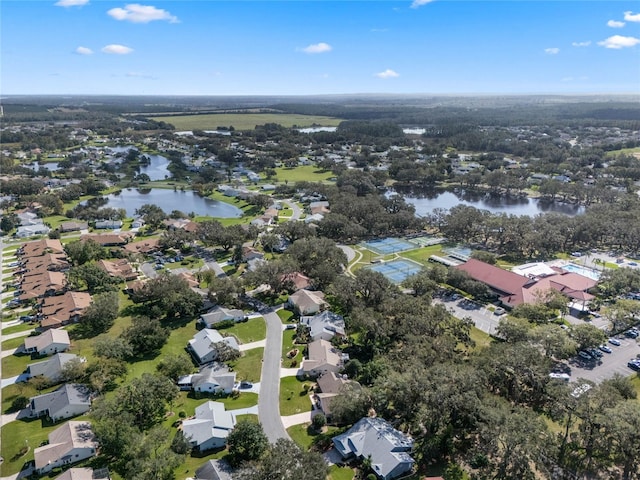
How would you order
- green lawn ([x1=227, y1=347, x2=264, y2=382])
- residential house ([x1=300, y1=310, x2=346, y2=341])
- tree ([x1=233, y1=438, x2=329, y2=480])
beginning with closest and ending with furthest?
tree ([x1=233, y1=438, x2=329, y2=480])
green lawn ([x1=227, y1=347, x2=264, y2=382])
residential house ([x1=300, y1=310, x2=346, y2=341])

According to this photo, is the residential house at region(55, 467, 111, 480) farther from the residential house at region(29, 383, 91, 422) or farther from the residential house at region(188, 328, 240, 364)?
the residential house at region(188, 328, 240, 364)

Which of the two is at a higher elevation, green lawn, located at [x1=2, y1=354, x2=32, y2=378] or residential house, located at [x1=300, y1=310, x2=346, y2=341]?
residential house, located at [x1=300, y1=310, x2=346, y2=341]

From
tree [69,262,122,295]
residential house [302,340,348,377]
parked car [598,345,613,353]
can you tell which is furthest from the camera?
tree [69,262,122,295]

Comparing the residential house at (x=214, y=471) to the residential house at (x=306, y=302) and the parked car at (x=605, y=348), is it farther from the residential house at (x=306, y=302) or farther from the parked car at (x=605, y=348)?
the parked car at (x=605, y=348)

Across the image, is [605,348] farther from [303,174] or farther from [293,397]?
[303,174]

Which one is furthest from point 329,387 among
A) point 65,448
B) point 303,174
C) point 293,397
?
point 303,174

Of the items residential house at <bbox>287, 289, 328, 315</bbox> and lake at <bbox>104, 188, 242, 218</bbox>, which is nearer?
residential house at <bbox>287, 289, 328, 315</bbox>

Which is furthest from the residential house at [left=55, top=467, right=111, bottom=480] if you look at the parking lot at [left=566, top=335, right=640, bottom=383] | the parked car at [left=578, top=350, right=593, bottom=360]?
the parked car at [left=578, top=350, right=593, bottom=360]
